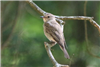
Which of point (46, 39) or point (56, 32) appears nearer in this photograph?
point (56, 32)

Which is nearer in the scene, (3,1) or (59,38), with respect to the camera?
(59,38)

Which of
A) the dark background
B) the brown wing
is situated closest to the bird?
the brown wing

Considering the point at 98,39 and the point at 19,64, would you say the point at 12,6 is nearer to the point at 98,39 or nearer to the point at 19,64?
the point at 19,64

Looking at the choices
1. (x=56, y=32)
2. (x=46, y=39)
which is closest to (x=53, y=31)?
(x=56, y=32)

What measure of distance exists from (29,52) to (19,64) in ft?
1.55

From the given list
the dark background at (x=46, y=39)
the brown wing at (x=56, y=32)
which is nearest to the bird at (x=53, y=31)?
the brown wing at (x=56, y=32)

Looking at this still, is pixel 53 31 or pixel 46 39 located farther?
pixel 46 39

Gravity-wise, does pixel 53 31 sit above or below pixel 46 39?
above

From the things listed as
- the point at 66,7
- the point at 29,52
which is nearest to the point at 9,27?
the point at 29,52

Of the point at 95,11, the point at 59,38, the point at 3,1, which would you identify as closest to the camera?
the point at 59,38

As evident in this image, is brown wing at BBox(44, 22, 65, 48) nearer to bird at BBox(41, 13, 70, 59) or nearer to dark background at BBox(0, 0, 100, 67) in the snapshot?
bird at BBox(41, 13, 70, 59)

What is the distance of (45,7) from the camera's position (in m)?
6.59

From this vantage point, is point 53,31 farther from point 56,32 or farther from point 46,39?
point 46,39

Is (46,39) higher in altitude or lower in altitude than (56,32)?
lower
